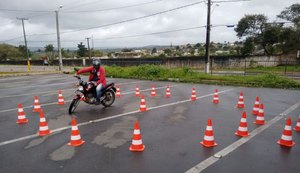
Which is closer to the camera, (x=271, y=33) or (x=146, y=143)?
(x=146, y=143)

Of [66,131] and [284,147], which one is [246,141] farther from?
[66,131]

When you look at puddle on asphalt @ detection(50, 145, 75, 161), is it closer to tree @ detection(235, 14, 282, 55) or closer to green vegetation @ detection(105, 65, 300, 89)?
green vegetation @ detection(105, 65, 300, 89)

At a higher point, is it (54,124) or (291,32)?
(291,32)

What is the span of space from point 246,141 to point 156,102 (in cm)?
514

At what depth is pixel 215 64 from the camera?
3114cm

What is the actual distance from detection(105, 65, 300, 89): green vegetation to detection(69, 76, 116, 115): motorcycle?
9.47 m

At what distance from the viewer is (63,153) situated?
16.0 feet

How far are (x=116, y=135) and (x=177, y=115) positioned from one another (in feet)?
8.59

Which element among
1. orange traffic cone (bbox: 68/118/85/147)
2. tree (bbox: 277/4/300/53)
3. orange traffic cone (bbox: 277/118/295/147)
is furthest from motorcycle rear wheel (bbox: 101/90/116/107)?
tree (bbox: 277/4/300/53)

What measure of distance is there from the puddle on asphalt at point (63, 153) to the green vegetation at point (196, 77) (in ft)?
42.4

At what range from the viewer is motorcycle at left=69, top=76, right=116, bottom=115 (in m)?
8.32

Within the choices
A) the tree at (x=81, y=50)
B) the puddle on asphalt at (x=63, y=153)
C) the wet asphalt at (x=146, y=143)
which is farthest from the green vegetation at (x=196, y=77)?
the tree at (x=81, y=50)

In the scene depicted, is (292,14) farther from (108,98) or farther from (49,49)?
(49,49)

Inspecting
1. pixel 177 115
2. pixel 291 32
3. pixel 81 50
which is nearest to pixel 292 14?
pixel 291 32
